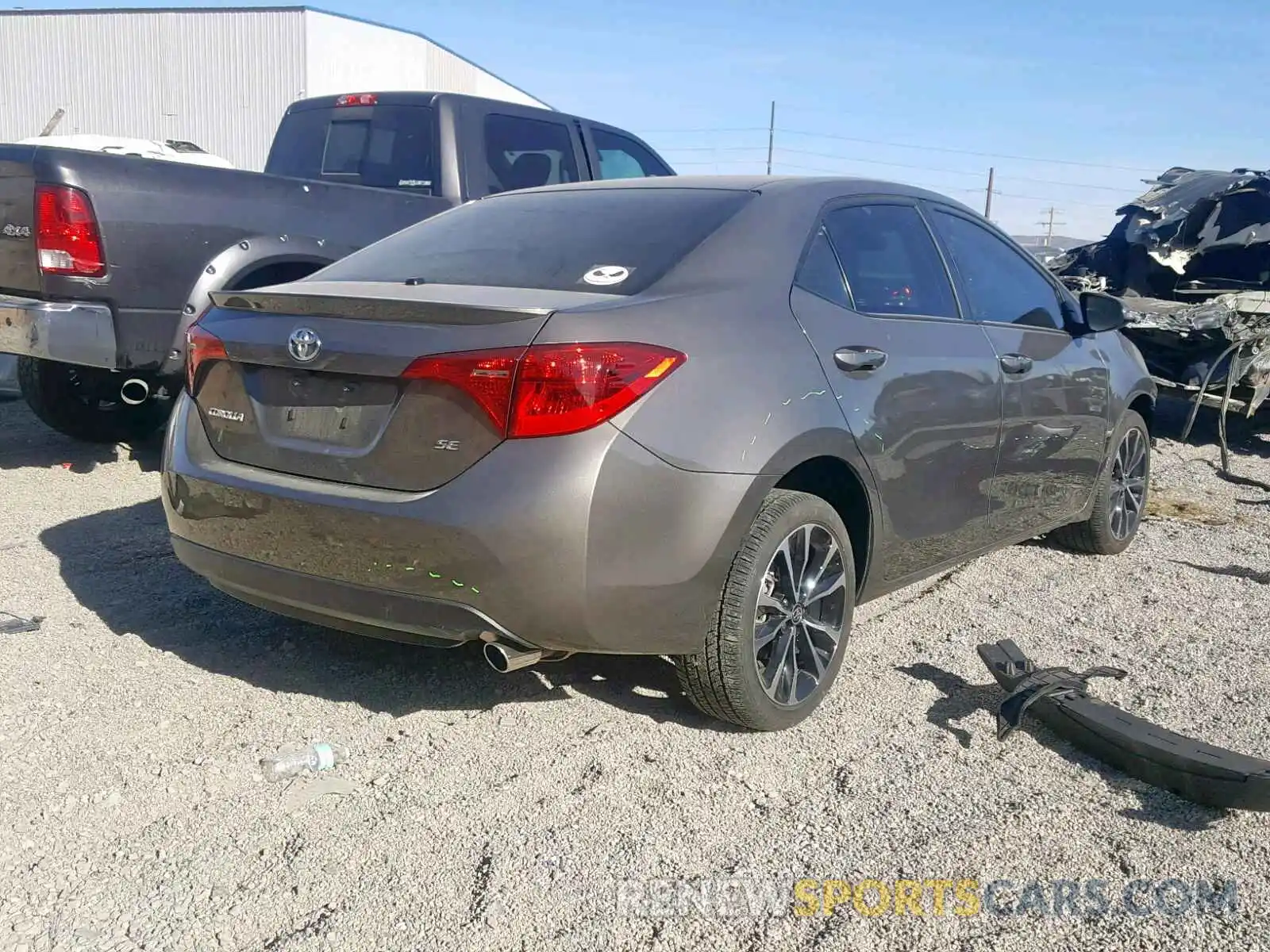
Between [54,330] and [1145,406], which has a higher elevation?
[54,330]

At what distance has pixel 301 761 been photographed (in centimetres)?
306

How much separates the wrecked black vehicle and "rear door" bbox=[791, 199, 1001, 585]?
15.9ft

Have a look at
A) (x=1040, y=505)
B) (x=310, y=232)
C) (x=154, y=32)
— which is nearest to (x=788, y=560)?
(x=1040, y=505)

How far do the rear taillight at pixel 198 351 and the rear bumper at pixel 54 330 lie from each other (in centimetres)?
193

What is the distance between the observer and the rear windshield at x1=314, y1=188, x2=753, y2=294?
3.30m

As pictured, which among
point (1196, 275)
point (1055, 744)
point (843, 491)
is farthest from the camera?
point (1196, 275)

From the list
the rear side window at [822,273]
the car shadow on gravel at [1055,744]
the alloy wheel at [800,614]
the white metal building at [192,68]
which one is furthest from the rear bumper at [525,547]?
the white metal building at [192,68]

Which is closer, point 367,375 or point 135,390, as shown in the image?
point 367,375

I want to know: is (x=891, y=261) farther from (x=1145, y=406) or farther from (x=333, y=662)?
(x=1145, y=406)

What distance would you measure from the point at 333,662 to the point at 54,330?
2352mm

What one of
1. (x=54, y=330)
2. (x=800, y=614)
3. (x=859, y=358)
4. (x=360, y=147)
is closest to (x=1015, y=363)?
(x=859, y=358)

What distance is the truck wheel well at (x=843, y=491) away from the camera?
3.43 meters

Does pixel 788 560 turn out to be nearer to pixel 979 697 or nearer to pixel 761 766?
pixel 761 766

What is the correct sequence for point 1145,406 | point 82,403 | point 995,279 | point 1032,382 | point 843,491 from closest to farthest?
point 843,491, point 1032,382, point 995,279, point 1145,406, point 82,403
